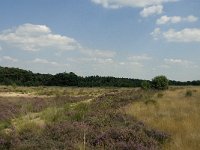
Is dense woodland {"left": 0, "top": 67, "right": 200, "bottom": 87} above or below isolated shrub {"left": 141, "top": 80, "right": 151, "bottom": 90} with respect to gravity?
above

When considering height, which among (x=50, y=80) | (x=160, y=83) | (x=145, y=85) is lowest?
(x=145, y=85)

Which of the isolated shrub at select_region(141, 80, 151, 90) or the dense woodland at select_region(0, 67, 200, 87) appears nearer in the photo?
the isolated shrub at select_region(141, 80, 151, 90)

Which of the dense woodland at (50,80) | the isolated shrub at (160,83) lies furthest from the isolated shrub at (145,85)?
the dense woodland at (50,80)

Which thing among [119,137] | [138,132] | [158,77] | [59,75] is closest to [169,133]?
[138,132]

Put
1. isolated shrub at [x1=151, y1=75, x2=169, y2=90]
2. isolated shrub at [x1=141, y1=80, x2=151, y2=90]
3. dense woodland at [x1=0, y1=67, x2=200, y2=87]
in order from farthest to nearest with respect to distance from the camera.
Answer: dense woodland at [x1=0, y1=67, x2=200, y2=87], isolated shrub at [x1=151, y1=75, x2=169, y2=90], isolated shrub at [x1=141, y1=80, x2=151, y2=90]

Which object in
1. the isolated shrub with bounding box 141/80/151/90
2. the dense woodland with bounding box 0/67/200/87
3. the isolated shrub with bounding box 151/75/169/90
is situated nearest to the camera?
the isolated shrub with bounding box 141/80/151/90

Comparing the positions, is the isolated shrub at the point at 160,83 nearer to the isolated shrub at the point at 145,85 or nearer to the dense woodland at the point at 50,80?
the isolated shrub at the point at 145,85

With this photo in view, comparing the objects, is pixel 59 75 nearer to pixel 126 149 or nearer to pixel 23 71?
pixel 23 71

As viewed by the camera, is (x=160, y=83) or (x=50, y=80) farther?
(x=50, y=80)

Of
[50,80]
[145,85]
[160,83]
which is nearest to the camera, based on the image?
[145,85]

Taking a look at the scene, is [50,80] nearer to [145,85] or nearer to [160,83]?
[160,83]

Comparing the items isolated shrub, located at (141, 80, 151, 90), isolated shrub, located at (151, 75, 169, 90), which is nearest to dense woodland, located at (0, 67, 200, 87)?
isolated shrub, located at (151, 75, 169, 90)

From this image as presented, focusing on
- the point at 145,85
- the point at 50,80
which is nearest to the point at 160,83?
the point at 145,85

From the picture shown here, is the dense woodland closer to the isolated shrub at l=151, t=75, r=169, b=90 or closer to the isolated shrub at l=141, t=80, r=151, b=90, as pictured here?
the isolated shrub at l=151, t=75, r=169, b=90
